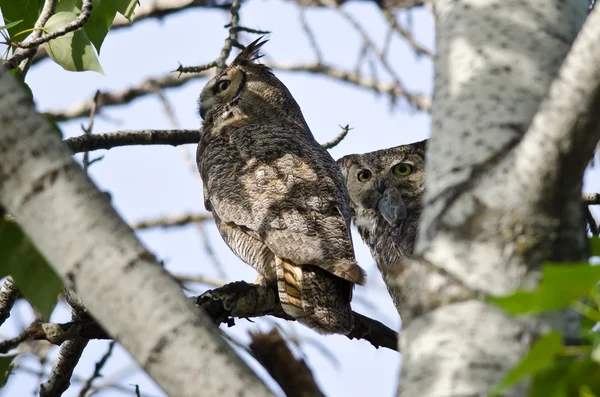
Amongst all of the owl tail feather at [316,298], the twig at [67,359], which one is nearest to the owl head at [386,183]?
the owl tail feather at [316,298]

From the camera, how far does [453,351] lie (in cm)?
110

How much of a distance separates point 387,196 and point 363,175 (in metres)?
0.34

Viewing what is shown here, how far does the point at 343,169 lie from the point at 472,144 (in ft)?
12.5

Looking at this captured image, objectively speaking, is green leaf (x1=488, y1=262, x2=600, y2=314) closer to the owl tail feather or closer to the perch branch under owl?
the perch branch under owl

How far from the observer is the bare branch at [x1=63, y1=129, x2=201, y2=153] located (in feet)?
10.2

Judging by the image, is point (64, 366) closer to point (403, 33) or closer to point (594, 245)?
point (594, 245)

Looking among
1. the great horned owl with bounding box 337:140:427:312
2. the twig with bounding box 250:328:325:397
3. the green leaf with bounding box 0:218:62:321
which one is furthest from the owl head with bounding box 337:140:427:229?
the twig with bounding box 250:328:325:397

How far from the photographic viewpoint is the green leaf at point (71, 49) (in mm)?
2361

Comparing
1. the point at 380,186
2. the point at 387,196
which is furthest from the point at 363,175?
the point at 387,196

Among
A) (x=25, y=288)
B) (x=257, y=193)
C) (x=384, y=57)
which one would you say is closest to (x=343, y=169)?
(x=384, y=57)

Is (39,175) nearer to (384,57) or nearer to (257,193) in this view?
(257,193)

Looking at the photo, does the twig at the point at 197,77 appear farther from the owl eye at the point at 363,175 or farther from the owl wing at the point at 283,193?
the owl wing at the point at 283,193

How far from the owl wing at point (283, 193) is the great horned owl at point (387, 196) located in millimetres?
542

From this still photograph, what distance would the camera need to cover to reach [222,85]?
4.88 metres
